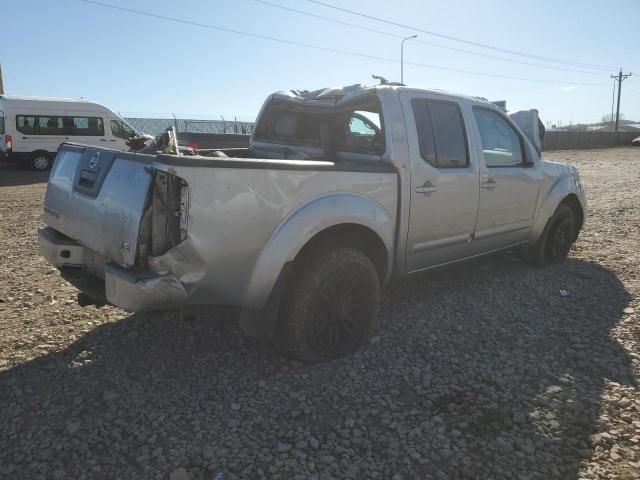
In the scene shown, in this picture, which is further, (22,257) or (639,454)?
(22,257)

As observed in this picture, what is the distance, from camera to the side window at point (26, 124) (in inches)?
627

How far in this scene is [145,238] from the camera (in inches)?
98.9

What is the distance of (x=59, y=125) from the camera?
1655 centimetres

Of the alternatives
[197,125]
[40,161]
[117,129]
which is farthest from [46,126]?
[197,125]

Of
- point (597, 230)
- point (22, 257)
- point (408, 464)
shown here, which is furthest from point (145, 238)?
point (597, 230)

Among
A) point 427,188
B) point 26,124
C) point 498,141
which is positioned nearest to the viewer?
point 427,188

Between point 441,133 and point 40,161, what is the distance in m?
16.8

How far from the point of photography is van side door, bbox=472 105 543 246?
14.0 feet

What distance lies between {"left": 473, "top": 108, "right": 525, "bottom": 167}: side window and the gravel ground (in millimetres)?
1284

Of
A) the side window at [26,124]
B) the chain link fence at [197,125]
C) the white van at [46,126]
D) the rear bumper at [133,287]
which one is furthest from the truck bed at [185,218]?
the chain link fence at [197,125]

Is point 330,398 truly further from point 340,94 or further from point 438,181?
point 340,94

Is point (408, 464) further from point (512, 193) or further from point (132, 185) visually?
point (512, 193)

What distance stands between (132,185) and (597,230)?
7.23 metres

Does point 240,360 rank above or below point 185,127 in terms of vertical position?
below
